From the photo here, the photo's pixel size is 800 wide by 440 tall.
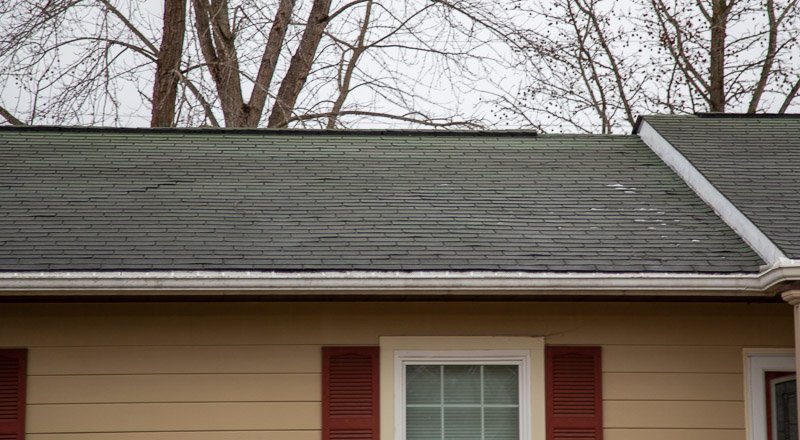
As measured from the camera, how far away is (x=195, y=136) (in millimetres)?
9891

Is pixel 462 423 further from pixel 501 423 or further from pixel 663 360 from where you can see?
pixel 663 360

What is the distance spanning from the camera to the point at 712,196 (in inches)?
318

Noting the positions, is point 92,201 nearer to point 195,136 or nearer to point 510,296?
point 195,136

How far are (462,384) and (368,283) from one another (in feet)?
3.63

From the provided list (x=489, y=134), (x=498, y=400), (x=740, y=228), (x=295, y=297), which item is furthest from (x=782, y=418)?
(x=489, y=134)

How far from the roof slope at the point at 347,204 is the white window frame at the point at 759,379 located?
0.68m

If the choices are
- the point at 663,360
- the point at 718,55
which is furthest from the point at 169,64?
the point at 663,360

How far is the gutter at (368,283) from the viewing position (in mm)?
6789

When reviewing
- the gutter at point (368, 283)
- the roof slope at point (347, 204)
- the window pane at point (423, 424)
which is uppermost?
the roof slope at point (347, 204)

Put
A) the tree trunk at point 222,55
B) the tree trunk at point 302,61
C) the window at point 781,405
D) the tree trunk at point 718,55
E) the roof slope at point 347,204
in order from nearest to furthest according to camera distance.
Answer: the roof slope at point 347,204 < the window at point 781,405 < the tree trunk at point 222,55 < the tree trunk at point 302,61 < the tree trunk at point 718,55

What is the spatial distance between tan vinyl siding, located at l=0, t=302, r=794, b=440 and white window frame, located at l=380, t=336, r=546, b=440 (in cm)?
7

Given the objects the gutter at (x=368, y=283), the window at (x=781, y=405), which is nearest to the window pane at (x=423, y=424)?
the gutter at (x=368, y=283)

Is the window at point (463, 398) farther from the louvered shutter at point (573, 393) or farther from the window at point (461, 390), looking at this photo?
the louvered shutter at point (573, 393)

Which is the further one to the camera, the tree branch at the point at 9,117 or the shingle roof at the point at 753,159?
the tree branch at the point at 9,117
